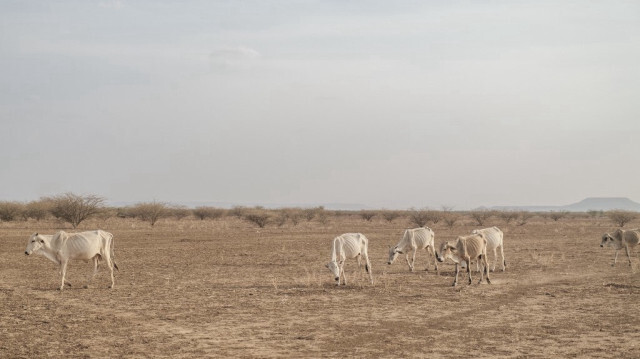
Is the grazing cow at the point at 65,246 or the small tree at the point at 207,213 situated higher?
the small tree at the point at 207,213

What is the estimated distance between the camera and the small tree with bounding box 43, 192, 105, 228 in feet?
141

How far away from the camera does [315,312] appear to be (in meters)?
12.6

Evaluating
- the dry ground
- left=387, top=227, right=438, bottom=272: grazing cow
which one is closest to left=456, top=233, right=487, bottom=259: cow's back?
the dry ground

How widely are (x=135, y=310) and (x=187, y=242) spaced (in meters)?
20.4

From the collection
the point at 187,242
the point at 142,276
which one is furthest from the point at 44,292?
the point at 187,242

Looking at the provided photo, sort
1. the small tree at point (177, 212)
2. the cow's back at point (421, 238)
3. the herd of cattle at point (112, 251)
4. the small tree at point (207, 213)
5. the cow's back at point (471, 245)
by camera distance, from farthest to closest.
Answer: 1. the small tree at point (207, 213)
2. the small tree at point (177, 212)
3. the cow's back at point (421, 238)
4. the cow's back at point (471, 245)
5. the herd of cattle at point (112, 251)

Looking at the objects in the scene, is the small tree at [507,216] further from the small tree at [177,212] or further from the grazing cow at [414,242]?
the grazing cow at [414,242]

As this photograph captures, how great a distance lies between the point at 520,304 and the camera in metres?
13.5

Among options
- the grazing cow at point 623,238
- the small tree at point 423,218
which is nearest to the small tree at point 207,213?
the small tree at point 423,218

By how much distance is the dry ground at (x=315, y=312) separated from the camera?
962 cm

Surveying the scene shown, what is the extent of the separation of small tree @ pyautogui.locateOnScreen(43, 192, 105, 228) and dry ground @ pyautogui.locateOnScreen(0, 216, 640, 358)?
870 inches

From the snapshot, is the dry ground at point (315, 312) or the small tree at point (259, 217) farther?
the small tree at point (259, 217)

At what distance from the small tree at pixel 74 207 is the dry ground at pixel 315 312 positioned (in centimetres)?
2210

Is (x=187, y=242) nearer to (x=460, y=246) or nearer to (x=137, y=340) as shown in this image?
(x=460, y=246)
